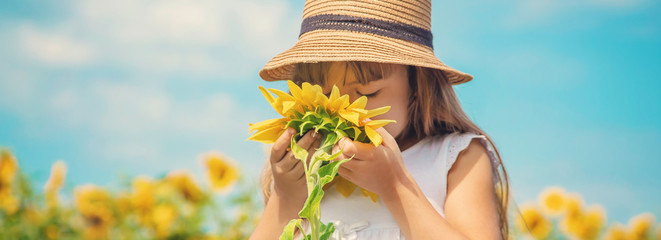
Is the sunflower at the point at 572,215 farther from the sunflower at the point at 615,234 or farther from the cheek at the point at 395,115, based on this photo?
the cheek at the point at 395,115

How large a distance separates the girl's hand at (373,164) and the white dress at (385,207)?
13 cm

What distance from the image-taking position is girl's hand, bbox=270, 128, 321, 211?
35.7 inches

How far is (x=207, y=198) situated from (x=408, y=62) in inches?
58.7

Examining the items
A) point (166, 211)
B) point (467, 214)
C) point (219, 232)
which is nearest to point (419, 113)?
point (467, 214)

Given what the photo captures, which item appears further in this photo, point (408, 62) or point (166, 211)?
point (166, 211)

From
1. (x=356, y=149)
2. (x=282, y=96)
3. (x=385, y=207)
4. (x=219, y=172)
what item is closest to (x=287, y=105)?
(x=282, y=96)

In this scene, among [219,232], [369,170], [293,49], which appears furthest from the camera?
[219,232]

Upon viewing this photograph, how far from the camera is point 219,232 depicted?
2.17 metres

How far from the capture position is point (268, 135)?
0.92 m

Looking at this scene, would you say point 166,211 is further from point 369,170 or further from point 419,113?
point 369,170

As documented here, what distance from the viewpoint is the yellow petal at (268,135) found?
0.90 m

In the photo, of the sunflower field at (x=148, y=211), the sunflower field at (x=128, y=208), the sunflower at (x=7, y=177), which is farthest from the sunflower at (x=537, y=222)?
the sunflower at (x=7, y=177)

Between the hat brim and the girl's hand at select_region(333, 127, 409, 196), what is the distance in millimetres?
159

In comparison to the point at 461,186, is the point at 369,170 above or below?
above
